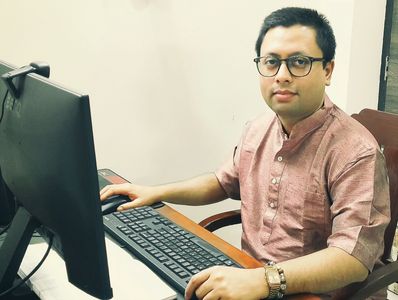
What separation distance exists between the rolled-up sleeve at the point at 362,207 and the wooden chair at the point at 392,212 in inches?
3.4

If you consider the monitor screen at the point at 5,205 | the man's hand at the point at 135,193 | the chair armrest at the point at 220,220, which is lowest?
the chair armrest at the point at 220,220

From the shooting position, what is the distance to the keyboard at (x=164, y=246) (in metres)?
1.04

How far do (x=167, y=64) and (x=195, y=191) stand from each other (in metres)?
0.77

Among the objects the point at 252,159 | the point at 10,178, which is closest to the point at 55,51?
the point at 252,159

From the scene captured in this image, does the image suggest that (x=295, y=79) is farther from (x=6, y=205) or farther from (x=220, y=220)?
(x=6, y=205)

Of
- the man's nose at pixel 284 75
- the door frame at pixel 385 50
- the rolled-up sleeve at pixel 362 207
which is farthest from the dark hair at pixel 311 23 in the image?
the door frame at pixel 385 50

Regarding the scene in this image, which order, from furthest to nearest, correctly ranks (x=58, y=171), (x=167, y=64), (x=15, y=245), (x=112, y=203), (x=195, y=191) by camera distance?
1. (x=167, y=64)
2. (x=195, y=191)
3. (x=112, y=203)
4. (x=15, y=245)
5. (x=58, y=171)

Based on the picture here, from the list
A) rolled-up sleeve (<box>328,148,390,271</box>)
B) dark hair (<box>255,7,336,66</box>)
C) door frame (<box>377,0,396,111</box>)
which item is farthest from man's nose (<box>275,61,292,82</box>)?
door frame (<box>377,0,396,111</box>)

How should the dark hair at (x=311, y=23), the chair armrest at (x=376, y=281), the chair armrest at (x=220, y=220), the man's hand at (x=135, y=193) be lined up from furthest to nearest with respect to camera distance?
1. the chair armrest at (x=220, y=220)
2. the man's hand at (x=135, y=193)
3. the dark hair at (x=311, y=23)
4. the chair armrest at (x=376, y=281)

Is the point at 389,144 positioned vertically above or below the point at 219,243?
above

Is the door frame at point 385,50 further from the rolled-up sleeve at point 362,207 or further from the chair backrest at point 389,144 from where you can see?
the rolled-up sleeve at point 362,207

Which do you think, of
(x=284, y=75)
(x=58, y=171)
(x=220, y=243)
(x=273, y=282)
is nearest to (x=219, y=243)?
(x=220, y=243)

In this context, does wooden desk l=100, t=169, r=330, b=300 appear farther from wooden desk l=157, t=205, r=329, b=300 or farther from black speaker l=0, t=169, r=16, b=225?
black speaker l=0, t=169, r=16, b=225

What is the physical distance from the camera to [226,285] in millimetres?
957
